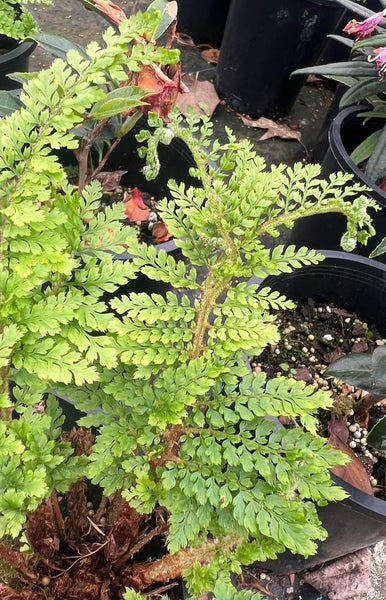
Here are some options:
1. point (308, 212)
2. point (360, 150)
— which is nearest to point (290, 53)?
point (360, 150)

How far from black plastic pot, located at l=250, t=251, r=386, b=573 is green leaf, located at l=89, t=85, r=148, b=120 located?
0.52 m

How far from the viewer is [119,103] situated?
1.04 metres

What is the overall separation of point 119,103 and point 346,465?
92cm

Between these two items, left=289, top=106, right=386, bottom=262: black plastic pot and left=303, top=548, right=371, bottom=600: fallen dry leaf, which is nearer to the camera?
left=303, top=548, right=371, bottom=600: fallen dry leaf

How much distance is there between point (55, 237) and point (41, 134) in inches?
4.6

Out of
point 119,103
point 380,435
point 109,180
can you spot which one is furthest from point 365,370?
point 109,180

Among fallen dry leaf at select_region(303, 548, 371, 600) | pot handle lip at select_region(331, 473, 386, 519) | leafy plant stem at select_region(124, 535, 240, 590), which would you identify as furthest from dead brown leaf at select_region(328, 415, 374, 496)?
leafy plant stem at select_region(124, 535, 240, 590)

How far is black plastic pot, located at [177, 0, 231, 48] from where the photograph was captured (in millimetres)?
3006

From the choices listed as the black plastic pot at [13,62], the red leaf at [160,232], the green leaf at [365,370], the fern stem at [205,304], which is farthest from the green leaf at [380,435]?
the black plastic pot at [13,62]

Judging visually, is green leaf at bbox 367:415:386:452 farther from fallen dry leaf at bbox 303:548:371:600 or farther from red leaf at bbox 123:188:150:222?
red leaf at bbox 123:188:150:222

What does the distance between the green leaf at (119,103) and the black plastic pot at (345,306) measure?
20.5 inches

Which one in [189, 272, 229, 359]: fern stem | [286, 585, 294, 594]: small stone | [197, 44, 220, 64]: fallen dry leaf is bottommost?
[286, 585, 294, 594]: small stone

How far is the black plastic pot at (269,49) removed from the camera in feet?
7.70

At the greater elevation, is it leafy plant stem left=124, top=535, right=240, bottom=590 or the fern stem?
the fern stem
